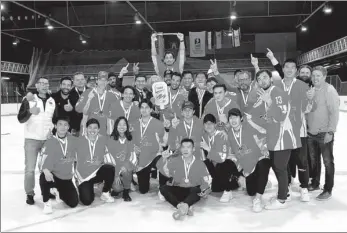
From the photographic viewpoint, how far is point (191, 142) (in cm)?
352

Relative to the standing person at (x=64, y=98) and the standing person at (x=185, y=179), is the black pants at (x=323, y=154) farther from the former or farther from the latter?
the standing person at (x=64, y=98)

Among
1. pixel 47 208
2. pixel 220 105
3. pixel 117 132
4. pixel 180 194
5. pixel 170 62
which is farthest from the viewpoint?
pixel 170 62

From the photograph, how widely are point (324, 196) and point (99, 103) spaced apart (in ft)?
9.78

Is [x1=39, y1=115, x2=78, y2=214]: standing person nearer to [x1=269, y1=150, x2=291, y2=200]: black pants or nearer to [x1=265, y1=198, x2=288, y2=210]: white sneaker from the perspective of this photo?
[x1=265, y1=198, x2=288, y2=210]: white sneaker

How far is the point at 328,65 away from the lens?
758 inches

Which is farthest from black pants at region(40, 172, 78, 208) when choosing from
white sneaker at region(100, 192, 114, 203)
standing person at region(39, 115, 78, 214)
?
white sneaker at region(100, 192, 114, 203)

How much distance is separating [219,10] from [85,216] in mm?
16795

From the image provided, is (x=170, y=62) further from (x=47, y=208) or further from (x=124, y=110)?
(x=47, y=208)

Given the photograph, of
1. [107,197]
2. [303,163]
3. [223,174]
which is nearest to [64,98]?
[107,197]

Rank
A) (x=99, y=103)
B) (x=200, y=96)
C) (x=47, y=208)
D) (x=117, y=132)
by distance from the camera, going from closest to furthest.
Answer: (x=47, y=208) → (x=117, y=132) → (x=99, y=103) → (x=200, y=96)

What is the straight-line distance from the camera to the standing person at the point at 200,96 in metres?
4.46

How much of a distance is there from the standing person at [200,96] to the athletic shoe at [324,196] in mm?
1795

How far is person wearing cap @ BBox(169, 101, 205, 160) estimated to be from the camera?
3930 mm

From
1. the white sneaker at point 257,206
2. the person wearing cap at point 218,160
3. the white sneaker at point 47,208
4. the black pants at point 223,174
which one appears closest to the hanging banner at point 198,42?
the person wearing cap at point 218,160
